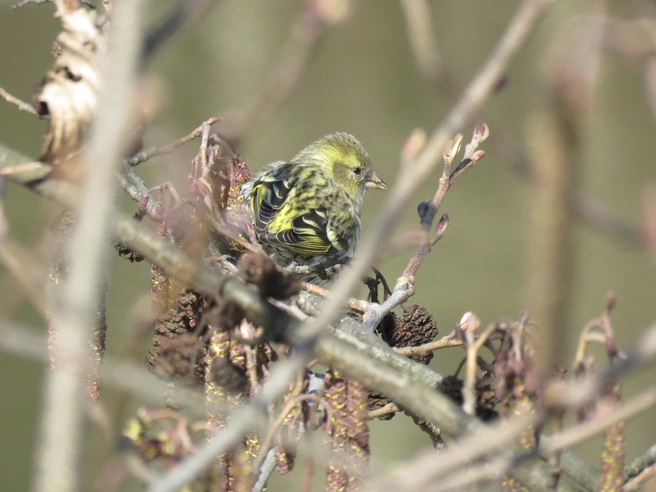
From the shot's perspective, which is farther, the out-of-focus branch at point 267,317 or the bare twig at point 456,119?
the out-of-focus branch at point 267,317

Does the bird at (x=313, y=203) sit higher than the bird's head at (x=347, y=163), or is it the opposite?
the bird's head at (x=347, y=163)

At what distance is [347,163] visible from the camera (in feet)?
7.39

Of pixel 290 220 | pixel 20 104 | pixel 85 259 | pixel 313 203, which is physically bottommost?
pixel 85 259

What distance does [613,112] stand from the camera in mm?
3971

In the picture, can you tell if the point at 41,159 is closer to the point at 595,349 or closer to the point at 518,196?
the point at 595,349

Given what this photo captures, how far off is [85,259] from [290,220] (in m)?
1.56

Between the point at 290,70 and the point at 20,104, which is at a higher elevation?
the point at 20,104

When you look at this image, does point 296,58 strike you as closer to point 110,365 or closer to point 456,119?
point 456,119

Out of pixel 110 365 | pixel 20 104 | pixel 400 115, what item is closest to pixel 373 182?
pixel 20 104

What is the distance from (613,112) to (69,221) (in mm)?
3537

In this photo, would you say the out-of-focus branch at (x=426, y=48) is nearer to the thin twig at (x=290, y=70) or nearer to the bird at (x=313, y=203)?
the thin twig at (x=290, y=70)

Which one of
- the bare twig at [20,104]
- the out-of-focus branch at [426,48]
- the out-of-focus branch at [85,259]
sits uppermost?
the bare twig at [20,104]

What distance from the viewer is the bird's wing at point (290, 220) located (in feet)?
6.03

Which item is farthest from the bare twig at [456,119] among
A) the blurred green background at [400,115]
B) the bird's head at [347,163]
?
the blurred green background at [400,115]
